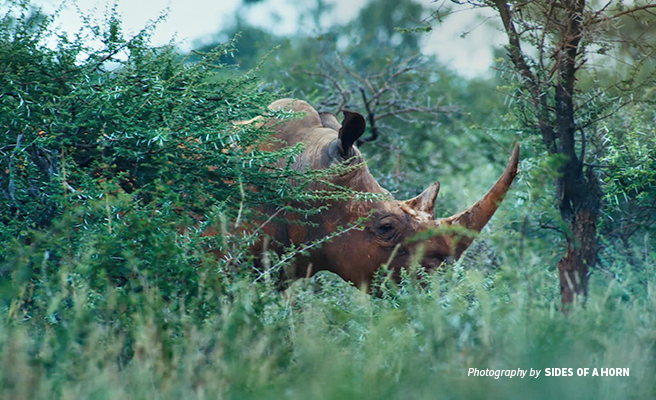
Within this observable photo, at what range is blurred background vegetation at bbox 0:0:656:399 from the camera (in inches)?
153

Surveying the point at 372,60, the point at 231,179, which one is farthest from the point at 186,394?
the point at 372,60

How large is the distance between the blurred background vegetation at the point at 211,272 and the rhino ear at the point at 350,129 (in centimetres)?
56

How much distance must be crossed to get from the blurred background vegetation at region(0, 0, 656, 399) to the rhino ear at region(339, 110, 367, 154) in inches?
21.9

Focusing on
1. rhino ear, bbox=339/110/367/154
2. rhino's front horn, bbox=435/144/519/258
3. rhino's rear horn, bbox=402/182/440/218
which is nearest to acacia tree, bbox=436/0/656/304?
rhino's front horn, bbox=435/144/519/258

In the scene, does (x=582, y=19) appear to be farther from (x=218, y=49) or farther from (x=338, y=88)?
(x=338, y=88)

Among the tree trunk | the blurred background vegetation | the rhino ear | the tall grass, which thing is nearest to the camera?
the tall grass

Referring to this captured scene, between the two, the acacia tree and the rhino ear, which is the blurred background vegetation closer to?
the acacia tree

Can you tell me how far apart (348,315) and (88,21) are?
131 inches

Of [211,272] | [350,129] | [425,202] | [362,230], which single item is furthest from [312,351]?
[425,202]

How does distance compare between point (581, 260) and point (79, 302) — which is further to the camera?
point (581, 260)

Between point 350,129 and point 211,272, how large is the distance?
2433 millimetres

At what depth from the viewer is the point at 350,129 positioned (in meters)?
6.91

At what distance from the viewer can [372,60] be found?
19.7m

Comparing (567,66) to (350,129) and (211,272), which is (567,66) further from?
(211,272)
